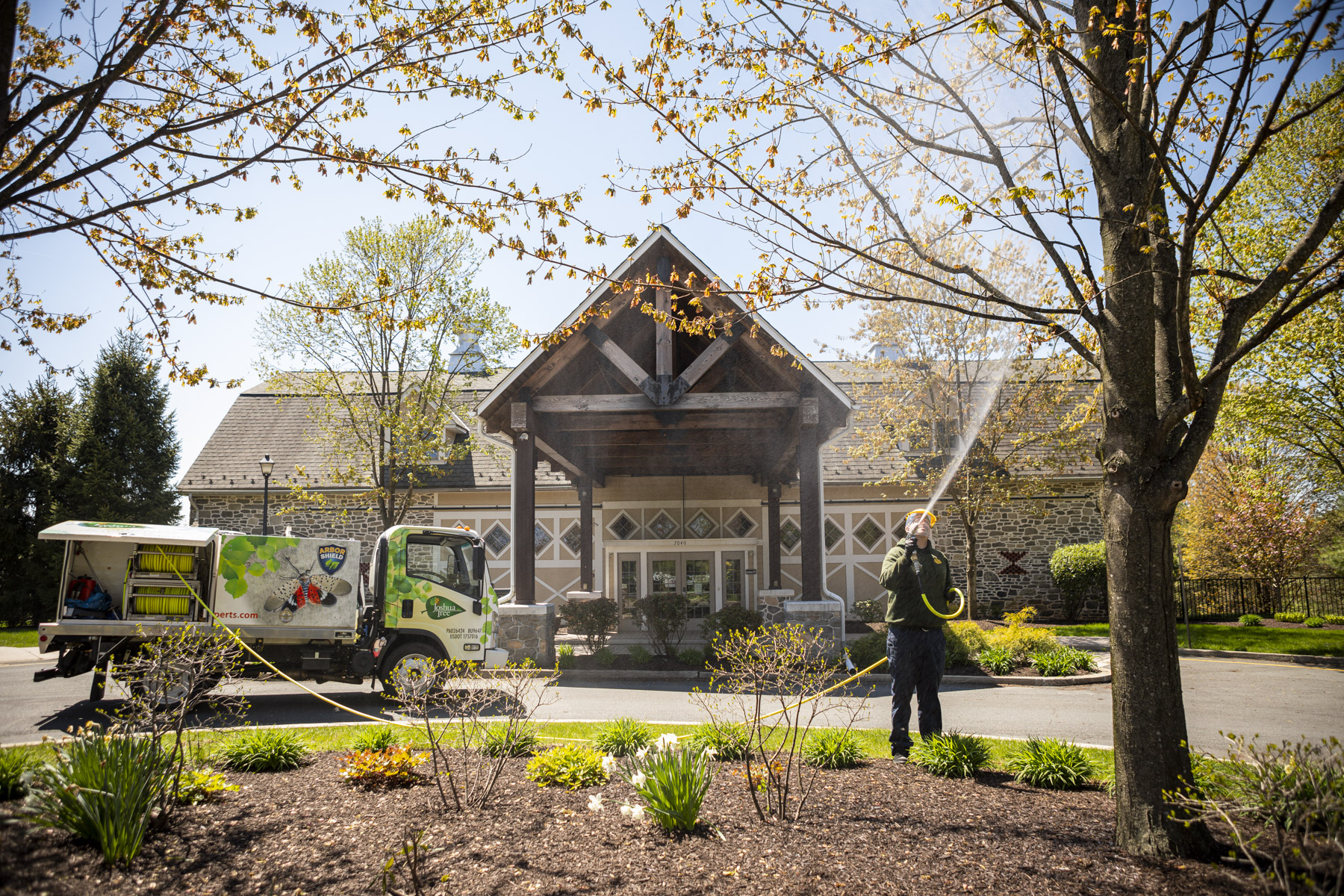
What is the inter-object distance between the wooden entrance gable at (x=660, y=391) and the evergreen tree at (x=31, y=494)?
14377 millimetres

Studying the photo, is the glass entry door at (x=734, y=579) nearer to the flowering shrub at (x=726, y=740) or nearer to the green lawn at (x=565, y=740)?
the green lawn at (x=565, y=740)

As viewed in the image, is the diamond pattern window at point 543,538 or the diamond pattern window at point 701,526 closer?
the diamond pattern window at point 701,526

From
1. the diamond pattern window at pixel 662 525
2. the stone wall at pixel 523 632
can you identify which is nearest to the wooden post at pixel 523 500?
the stone wall at pixel 523 632

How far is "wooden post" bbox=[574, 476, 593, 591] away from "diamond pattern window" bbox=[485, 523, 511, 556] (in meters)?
2.73

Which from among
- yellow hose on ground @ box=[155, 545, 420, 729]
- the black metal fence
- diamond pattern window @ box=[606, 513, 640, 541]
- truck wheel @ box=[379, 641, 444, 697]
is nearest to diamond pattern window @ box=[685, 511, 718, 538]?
diamond pattern window @ box=[606, 513, 640, 541]

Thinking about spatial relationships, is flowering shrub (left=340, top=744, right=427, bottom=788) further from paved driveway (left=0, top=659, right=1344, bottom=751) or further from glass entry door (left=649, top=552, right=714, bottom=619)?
glass entry door (left=649, top=552, right=714, bottom=619)

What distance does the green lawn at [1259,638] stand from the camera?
12617 millimetres

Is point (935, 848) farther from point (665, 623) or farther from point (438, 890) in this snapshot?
point (665, 623)

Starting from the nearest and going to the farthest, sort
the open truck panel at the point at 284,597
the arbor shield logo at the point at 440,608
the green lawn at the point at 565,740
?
the green lawn at the point at 565,740 → the open truck panel at the point at 284,597 → the arbor shield logo at the point at 440,608

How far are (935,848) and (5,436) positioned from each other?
2570 centimetres

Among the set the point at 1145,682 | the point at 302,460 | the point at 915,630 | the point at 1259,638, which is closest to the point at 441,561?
the point at 915,630

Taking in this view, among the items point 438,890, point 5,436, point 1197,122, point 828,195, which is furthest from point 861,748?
point 5,436

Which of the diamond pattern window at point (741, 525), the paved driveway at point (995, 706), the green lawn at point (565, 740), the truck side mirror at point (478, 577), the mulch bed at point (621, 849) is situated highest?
the diamond pattern window at point (741, 525)

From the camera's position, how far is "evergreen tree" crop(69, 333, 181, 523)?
20141 millimetres
